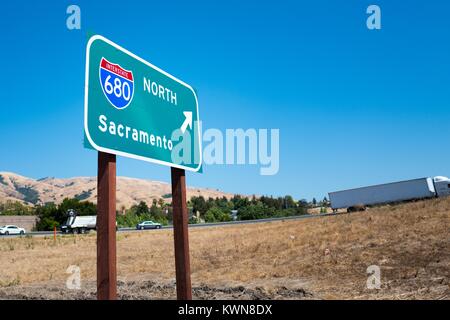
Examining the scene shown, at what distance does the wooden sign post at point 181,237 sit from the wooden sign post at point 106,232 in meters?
1.67

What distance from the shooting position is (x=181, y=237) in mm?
6566

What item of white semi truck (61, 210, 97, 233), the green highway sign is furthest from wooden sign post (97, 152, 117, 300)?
white semi truck (61, 210, 97, 233)

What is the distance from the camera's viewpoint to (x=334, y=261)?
635 inches

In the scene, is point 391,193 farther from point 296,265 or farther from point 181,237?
point 181,237

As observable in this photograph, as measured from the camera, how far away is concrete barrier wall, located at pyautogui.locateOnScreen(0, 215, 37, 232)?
76000mm

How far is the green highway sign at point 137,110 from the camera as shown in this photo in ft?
15.9

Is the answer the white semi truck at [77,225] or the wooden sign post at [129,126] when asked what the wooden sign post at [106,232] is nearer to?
the wooden sign post at [129,126]

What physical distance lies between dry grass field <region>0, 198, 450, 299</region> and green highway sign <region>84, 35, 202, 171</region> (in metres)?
7.07

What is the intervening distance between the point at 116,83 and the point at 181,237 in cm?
251
